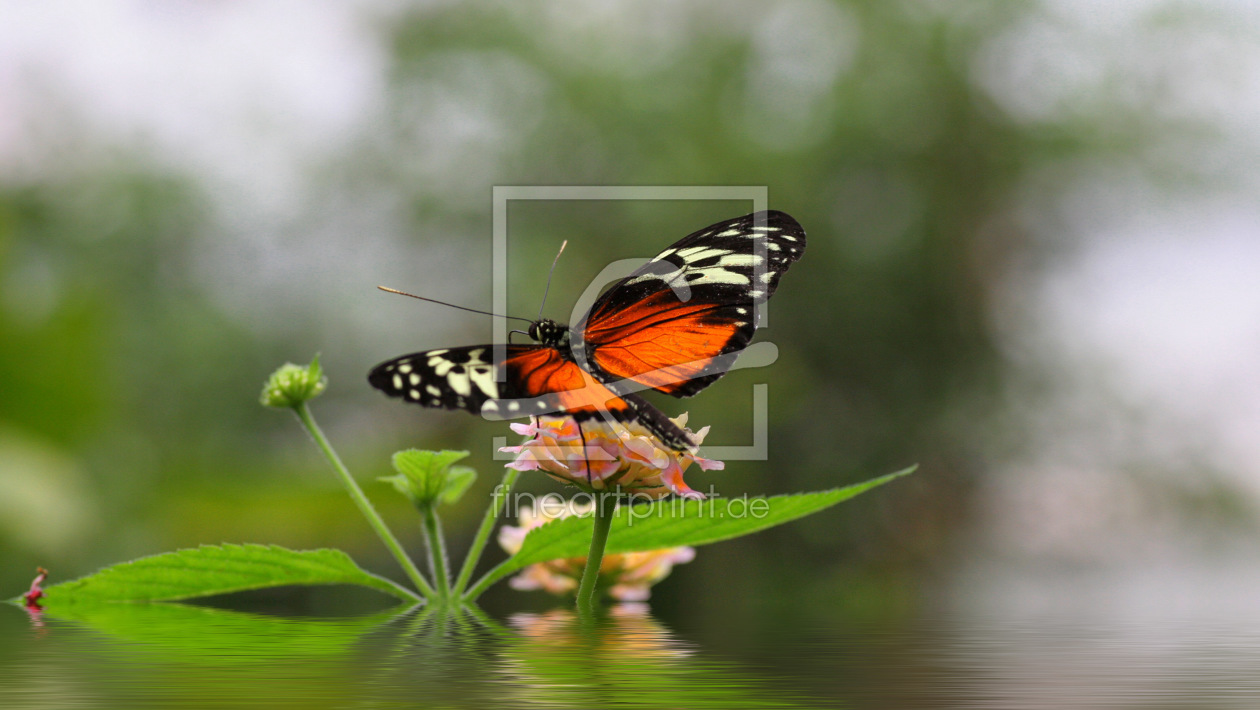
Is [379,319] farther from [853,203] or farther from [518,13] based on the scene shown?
[853,203]

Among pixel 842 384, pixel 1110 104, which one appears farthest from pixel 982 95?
pixel 842 384

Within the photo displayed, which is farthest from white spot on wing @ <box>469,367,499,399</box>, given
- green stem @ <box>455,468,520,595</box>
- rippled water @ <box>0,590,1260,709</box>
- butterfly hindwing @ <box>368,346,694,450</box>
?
rippled water @ <box>0,590,1260,709</box>

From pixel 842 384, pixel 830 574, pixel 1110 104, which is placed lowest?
pixel 830 574

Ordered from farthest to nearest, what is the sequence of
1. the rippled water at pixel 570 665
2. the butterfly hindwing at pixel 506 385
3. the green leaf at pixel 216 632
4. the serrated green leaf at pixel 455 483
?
1. the serrated green leaf at pixel 455 483
2. the butterfly hindwing at pixel 506 385
3. the green leaf at pixel 216 632
4. the rippled water at pixel 570 665

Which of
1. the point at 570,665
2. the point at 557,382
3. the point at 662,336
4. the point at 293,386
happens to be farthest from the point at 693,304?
the point at 570,665

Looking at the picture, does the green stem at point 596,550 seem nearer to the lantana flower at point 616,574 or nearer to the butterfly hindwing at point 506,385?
the butterfly hindwing at point 506,385

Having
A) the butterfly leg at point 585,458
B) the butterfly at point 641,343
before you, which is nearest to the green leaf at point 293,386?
the butterfly at point 641,343

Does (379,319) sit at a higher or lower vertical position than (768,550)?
higher

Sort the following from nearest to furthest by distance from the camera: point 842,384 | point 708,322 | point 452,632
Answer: point 452,632, point 708,322, point 842,384
